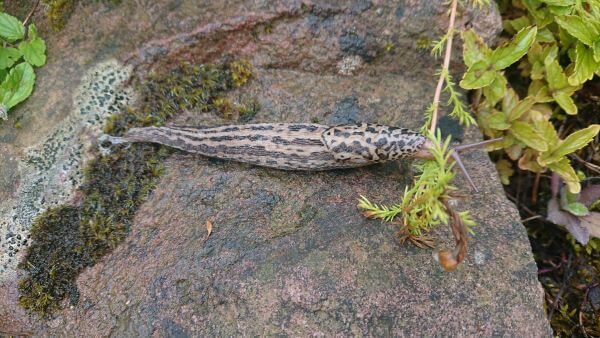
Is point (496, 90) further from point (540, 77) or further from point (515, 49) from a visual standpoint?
point (540, 77)

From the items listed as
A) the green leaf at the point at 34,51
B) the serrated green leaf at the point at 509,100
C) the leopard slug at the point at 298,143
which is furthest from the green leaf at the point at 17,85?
the serrated green leaf at the point at 509,100

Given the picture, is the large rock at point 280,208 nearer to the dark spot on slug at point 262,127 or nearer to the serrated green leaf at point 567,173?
the dark spot on slug at point 262,127

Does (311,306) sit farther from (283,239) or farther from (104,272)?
(104,272)

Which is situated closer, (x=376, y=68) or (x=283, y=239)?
(x=283, y=239)

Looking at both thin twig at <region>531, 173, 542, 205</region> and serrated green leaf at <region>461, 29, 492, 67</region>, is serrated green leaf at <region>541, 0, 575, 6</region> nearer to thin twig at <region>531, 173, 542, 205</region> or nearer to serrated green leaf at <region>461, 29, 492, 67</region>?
serrated green leaf at <region>461, 29, 492, 67</region>

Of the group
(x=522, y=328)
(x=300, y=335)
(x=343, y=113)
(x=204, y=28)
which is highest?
(x=204, y=28)

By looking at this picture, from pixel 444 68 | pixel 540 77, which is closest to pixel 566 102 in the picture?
pixel 540 77

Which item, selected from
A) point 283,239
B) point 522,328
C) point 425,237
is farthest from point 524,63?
point 283,239

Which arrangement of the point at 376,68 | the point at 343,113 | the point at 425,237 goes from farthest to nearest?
the point at 376,68 → the point at 343,113 → the point at 425,237
